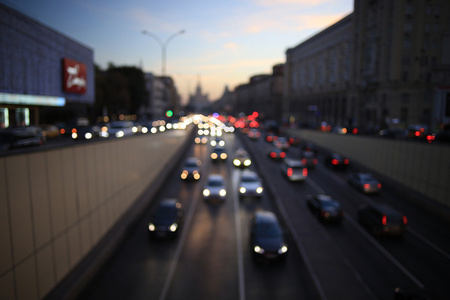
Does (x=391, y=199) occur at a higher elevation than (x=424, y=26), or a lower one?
lower

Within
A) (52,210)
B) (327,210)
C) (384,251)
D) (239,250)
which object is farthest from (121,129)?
(384,251)

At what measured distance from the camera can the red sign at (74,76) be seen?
113 ft

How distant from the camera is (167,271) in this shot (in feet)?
42.2

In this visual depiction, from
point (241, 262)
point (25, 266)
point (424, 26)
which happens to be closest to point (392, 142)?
point (241, 262)

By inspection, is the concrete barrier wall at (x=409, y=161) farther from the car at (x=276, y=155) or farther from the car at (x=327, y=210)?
the car at (x=276, y=155)

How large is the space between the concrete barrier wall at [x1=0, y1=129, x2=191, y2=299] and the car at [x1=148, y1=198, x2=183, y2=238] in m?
2.08

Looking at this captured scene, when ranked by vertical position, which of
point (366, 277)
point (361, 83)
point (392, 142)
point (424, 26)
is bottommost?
point (366, 277)

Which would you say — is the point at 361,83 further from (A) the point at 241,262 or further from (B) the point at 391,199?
(A) the point at 241,262

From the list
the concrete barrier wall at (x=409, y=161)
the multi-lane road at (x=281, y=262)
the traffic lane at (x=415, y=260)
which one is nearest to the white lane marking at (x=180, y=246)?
the multi-lane road at (x=281, y=262)

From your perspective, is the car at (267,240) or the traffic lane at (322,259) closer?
the traffic lane at (322,259)

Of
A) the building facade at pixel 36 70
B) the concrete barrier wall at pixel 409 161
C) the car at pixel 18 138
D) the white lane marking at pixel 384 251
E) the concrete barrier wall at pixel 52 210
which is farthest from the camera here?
the building facade at pixel 36 70

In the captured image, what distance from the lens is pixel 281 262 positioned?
13.6 meters

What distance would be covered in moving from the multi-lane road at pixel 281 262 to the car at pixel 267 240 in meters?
0.51

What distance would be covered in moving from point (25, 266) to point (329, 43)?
78.4 metres
